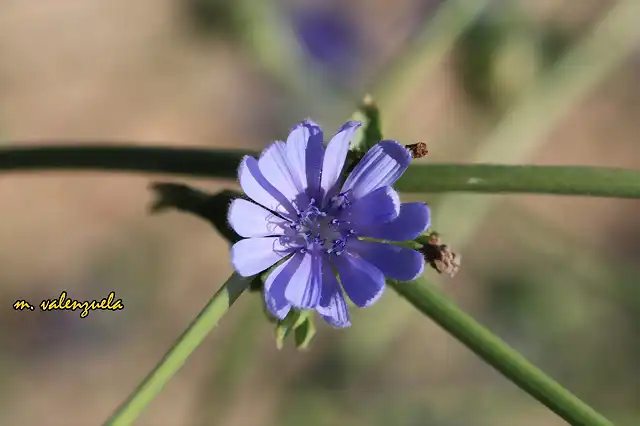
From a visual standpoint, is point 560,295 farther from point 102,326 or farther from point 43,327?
point 43,327

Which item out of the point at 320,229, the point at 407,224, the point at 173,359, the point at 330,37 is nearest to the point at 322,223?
the point at 320,229

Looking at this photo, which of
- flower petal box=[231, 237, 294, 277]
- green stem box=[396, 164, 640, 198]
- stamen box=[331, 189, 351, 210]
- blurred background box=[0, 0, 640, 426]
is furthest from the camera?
blurred background box=[0, 0, 640, 426]

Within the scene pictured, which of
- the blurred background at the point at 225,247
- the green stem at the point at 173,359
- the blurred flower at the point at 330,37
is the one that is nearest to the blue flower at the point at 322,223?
the green stem at the point at 173,359

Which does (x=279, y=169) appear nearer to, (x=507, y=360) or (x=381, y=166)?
(x=381, y=166)

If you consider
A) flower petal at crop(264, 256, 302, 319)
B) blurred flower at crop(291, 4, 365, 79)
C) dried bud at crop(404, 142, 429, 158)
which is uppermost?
dried bud at crop(404, 142, 429, 158)

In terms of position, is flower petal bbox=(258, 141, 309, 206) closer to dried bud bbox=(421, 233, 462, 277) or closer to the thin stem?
the thin stem

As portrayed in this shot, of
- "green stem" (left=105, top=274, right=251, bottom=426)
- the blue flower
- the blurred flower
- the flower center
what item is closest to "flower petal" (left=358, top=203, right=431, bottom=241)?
the blue flower

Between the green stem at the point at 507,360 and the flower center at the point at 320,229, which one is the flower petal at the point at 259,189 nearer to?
the flower center at the point at 320,229

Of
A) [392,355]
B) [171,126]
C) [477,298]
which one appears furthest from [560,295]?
[171,126]
